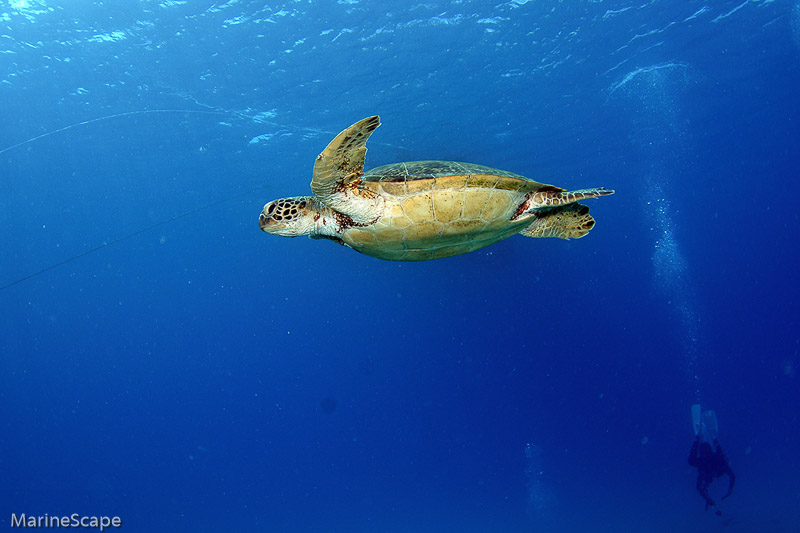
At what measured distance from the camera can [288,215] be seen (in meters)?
4.37

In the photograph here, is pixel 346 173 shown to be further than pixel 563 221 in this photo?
No

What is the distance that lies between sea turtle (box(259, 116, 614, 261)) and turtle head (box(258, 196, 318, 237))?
0.01 metres

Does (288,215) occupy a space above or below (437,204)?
above

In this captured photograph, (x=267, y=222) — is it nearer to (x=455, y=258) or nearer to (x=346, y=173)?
(x=346, y=173)

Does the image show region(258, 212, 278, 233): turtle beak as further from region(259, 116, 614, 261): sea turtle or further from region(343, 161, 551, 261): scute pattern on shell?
region(343, 161, 551, 261): scute pattern on shell

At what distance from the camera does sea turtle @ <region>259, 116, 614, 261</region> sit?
3.90 meters

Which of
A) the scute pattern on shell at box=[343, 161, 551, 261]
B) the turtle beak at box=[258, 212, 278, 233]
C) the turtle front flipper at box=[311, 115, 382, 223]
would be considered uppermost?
the turtle beak at box=[258, 212, 278, 233]

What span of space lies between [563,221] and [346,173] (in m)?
3.29

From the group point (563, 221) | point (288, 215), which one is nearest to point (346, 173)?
point (288, 215)

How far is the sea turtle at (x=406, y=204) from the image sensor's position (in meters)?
3.90

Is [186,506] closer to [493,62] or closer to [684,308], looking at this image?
[493,62]

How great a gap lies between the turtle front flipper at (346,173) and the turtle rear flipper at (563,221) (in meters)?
2.36

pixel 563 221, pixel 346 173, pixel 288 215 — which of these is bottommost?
pixel 563 221

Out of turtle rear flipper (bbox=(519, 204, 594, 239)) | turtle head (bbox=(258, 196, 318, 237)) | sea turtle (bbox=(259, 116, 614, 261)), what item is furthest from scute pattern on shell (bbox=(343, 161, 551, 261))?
turtle rear flipper (bbox=(519, 204, 594, 239))
